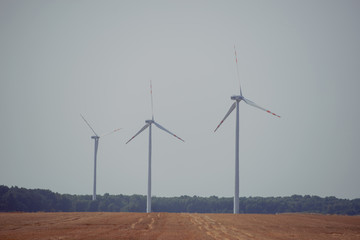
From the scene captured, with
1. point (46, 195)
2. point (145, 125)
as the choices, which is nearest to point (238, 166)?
point (145, 125)

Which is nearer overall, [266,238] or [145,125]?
[266,238]

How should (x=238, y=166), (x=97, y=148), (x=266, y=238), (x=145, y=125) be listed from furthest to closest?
(x=97, y=148) → (x=145, y=125) → (x=238, y=166) → (x=266, y=238)

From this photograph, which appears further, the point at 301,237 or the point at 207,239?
the point at 301,237

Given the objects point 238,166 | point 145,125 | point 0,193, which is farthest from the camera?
point 0,193

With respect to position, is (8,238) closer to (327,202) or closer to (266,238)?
(266,238)

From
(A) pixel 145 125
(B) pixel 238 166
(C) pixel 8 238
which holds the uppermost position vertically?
(A) pixel 145 125

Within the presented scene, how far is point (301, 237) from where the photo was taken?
43.2 meters

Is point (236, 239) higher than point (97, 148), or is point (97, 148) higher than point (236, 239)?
point (97, 148)

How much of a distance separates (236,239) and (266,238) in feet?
10.2

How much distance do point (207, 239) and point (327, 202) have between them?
168 m

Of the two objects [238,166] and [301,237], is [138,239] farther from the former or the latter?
[238,166]

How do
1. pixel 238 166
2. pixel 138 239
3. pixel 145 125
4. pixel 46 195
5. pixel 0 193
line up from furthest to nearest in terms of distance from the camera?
pixel 46 195
pixel 0 193
pixel 145 125
pixel 238 166
pixel 138 239

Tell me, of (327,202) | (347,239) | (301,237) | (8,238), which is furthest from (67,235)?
(327,202)

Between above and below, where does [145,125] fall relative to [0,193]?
above
